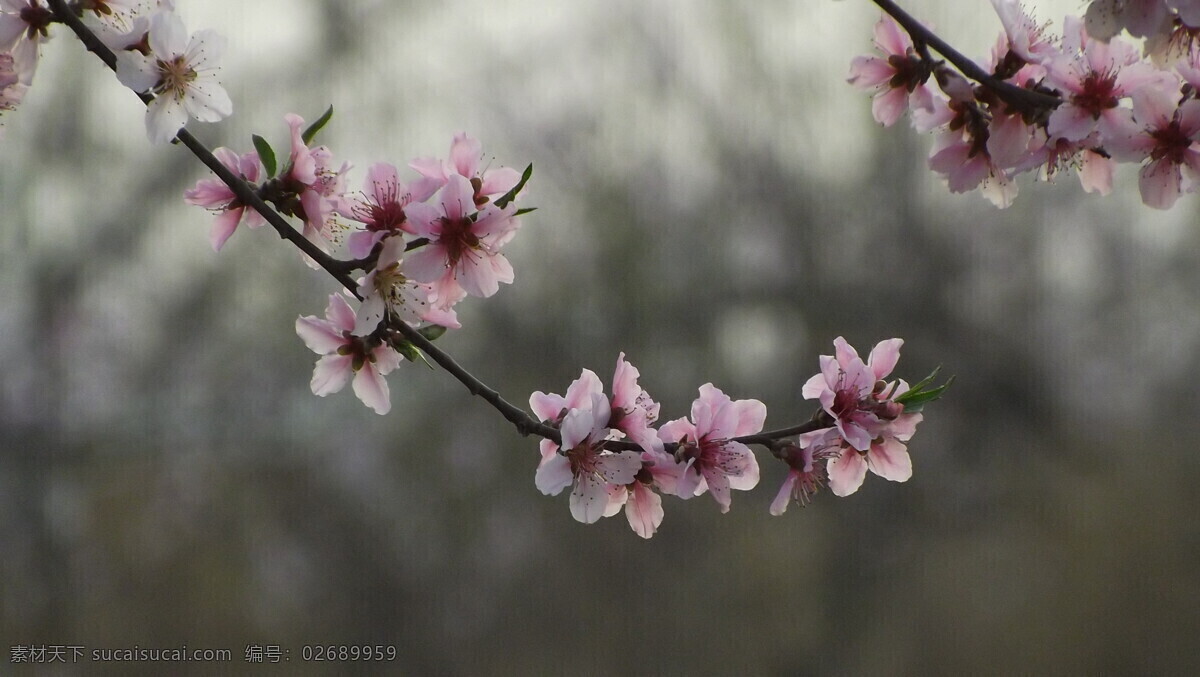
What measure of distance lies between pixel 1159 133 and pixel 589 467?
42cm

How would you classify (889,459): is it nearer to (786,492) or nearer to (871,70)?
(786,492)

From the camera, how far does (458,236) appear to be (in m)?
0.69

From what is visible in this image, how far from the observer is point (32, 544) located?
3893 mm

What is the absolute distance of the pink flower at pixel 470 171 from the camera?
2.35 ft

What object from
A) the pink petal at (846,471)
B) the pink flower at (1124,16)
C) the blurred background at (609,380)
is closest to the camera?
the pink flower at (1124,16)

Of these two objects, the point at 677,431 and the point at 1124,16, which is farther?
the point at 677,431

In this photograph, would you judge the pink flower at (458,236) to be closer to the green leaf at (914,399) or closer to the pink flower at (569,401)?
the pink flower at (569,401)

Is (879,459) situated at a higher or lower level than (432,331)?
lower

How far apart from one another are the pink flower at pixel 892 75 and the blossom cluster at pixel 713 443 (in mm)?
177

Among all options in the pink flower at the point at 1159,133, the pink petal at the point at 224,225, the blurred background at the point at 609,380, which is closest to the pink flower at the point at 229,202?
the pink petal at the point at 224,225

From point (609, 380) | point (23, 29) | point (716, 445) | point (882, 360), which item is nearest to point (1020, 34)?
point (882, 360)

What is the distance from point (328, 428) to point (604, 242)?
1.25 meters

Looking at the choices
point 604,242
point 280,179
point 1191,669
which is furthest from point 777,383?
point 280,179

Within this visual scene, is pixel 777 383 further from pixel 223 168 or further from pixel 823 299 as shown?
pixel 223 168
